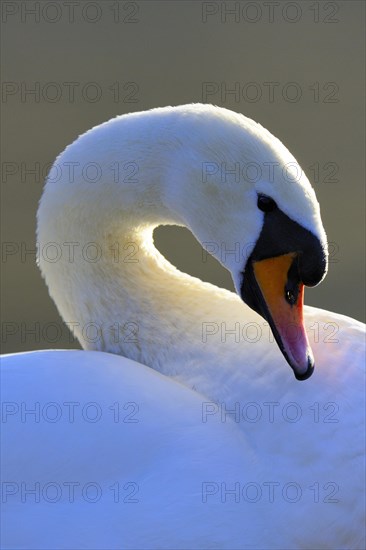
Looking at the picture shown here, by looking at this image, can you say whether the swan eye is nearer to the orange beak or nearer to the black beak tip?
the orange beak

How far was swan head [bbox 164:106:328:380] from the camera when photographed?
1.44 m

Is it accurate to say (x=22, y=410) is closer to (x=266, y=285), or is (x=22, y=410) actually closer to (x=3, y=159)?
(x=266, y=285)

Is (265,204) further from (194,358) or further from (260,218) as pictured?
(194,358)

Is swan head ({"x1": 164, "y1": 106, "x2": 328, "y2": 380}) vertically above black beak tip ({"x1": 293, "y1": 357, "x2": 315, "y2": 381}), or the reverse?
swan head ({"x1": 164, "y1": 106, "x2": 328, "y2": 380})

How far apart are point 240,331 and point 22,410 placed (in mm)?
331

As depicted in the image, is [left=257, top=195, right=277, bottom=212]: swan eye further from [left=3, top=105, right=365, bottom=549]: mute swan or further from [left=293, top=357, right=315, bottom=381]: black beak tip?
[left=293, top=357, right=315, bottom=381]: black beak tip

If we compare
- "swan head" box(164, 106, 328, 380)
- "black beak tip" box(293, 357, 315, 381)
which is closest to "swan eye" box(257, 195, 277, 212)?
"swan head" box(164, 106, 328, 380)

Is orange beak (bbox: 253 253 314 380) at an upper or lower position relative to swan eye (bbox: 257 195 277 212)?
lower

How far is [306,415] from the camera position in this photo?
4.83ft

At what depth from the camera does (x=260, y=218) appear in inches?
58.5

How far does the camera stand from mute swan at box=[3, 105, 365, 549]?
139 cm

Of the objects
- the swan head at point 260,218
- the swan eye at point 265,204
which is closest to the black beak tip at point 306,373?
the swan head at point 260,218

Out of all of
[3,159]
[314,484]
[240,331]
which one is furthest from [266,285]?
[3,159]

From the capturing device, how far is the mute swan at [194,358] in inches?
54.7
